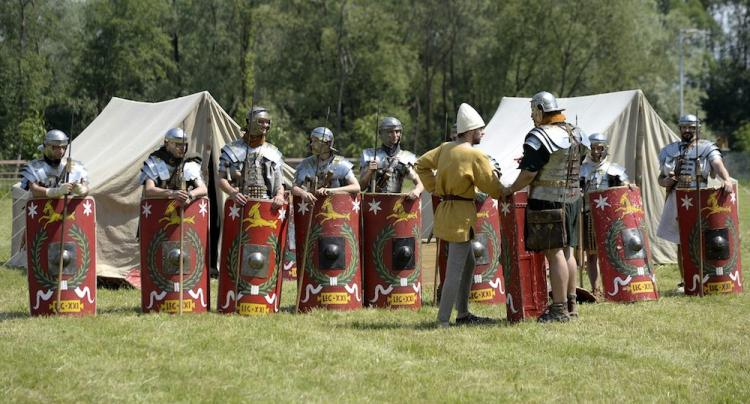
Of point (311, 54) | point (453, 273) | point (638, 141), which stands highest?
point (311, 54)

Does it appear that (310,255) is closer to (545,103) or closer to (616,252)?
(545,103)

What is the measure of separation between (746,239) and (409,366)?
1111 cm

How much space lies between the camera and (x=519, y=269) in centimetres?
751

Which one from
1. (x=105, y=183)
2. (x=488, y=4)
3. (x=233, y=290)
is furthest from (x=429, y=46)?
(x=233, y=290)

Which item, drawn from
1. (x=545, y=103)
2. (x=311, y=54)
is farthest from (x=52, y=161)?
(x=311, y=54)

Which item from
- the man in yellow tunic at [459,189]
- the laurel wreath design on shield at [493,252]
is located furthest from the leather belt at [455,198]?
the laurel wreath design on shield at [493,252]

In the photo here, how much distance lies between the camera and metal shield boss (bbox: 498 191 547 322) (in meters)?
7.51

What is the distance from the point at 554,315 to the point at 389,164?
2343 millimetres

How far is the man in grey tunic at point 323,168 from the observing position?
892cm

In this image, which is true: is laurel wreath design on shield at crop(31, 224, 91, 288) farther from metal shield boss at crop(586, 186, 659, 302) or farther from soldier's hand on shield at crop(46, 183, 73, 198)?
metal shield boss at crop(586, 186, 659, 302)

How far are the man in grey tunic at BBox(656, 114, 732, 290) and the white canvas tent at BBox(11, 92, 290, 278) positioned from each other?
4456 mm

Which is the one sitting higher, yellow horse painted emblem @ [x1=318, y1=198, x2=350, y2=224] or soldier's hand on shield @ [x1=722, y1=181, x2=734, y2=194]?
soldier's hand on shield @ [x1=722, y1=181, x2=734, y2=194]

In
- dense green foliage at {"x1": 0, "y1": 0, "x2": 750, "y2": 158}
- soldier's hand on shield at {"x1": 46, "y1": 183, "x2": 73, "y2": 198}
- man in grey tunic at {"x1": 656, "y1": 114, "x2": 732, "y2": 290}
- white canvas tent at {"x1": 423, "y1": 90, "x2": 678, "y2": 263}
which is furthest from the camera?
dense green foliage at {"x1": 0, "y1": 0, "x2": 750, "y2": 158}

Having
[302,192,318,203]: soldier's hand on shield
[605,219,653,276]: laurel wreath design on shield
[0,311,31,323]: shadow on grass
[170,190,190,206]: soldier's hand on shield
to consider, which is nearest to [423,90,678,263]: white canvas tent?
[605,219,653,276]: laurel wreath design on shield
